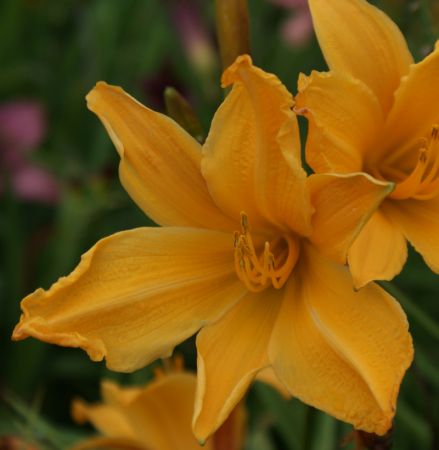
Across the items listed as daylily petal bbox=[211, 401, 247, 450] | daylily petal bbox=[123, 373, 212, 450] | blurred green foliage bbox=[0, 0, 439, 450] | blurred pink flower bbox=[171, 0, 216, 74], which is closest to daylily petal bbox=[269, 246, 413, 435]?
daylily petal bbox=[211, 401, 247, 450]

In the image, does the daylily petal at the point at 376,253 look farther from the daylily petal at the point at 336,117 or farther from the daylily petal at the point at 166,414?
the daylily petal at the point at 166,414

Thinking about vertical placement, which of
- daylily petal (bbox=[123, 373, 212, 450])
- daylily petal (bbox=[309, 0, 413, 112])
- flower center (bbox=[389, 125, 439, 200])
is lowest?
daylily petal (bbox=[123, 373, 212, 450])

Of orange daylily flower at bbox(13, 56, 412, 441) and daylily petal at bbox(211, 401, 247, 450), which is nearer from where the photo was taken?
orange daylily flower at bbox(13, 56, 412, 441)

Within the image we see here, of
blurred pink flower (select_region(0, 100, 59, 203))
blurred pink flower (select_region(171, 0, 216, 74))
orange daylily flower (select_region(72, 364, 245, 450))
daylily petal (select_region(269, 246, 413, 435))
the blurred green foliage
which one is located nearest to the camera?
daylily petal (select_region(269, 246, 413, 435))

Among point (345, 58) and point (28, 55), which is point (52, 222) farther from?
point (345, 58)

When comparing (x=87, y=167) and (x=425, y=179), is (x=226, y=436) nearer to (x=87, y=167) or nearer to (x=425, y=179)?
(x=425, y=179)

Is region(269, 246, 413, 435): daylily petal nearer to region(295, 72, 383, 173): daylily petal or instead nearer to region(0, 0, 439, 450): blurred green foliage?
region(295, 72, 383, 173): daylily petal

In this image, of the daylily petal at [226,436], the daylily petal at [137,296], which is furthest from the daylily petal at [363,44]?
the daylily petal at [226,436]
